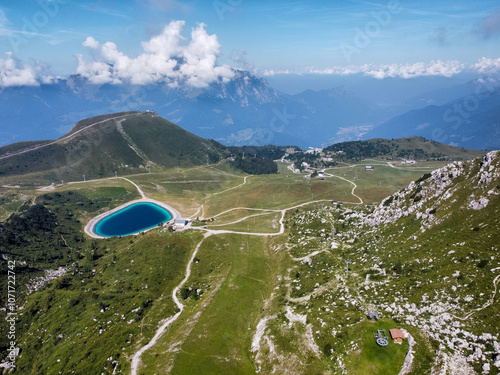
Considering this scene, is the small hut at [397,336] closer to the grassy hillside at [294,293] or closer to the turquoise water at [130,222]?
the grassy hillside at [294,293]

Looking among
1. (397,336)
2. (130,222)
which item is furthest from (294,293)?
(130,222)

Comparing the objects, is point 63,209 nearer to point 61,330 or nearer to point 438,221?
point 61,330

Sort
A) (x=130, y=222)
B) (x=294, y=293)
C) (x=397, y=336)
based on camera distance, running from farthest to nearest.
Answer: (x=130, y=222), (x=294, y=293), (x=397, y=336)

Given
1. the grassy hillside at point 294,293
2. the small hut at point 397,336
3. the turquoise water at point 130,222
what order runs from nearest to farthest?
1. the small hut at point 397,336
2. the grassy hillside at point 294,293
3. the turquoise water at point 130,222

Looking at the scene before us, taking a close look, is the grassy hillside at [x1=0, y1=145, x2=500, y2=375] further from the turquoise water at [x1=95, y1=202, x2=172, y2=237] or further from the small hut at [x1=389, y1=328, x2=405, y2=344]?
the turquoise water at [x1=95, y1=202, x2=172, y2=237]

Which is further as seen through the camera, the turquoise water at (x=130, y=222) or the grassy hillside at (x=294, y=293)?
the turquoise water at (x=130, y=222)

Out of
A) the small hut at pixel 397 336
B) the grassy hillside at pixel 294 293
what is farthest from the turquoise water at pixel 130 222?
the small hut at pixel 397 336

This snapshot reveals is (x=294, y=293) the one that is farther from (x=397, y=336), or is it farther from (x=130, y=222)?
(x=130, y=222)

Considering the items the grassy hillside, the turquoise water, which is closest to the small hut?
the grassy hillside

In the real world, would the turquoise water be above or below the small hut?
above
